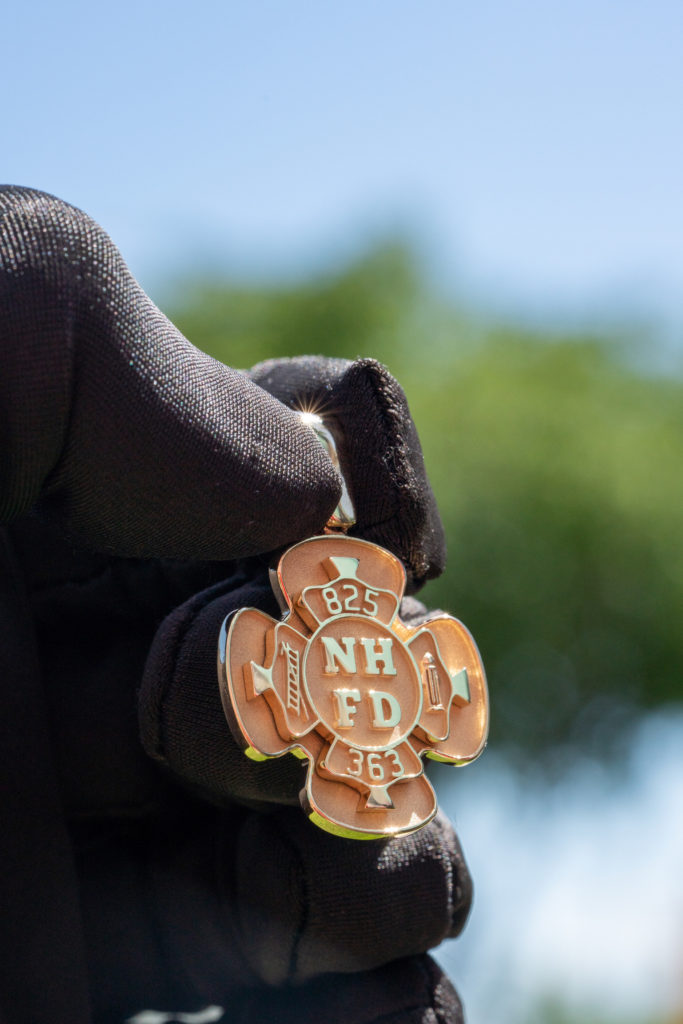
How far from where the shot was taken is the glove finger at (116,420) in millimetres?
307

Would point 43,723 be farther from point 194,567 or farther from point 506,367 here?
point 506,367

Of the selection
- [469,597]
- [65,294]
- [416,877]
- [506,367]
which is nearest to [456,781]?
[469,597]

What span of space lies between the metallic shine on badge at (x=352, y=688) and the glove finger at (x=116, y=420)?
0.04m

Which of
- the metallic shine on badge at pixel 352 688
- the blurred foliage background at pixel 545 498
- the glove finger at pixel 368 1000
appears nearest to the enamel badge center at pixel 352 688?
the metallic shine on badge at pixel 352 688

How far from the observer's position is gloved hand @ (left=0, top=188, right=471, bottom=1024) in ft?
1.05

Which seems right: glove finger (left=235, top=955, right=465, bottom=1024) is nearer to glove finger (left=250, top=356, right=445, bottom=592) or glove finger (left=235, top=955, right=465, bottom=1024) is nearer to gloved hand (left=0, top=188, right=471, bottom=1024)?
gloved hand (left=0, top=188, right=471, bottom=1024)

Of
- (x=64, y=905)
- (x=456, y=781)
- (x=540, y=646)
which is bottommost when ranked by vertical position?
(x=456, y=781)

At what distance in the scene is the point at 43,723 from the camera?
43cm

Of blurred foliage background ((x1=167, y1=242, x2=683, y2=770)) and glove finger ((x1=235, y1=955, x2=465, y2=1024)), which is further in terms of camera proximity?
blurred foliage background ((x1=167, y1=242, x2=683, y2=770))

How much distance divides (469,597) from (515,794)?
3.28 feet

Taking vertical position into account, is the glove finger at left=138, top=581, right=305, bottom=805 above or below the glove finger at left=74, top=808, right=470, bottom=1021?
above

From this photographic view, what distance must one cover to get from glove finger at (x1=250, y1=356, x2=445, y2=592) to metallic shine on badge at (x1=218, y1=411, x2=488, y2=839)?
0.06 feet

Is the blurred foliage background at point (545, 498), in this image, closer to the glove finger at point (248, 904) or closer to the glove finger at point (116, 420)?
the glove finger at point (248, 904)

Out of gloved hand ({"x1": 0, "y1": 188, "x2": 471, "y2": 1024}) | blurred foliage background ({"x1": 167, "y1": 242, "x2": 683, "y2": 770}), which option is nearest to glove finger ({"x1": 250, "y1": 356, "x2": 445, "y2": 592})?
gloved hand ({"x1": 0, "y1": 188, "x2": 471, "y2": 1024})
